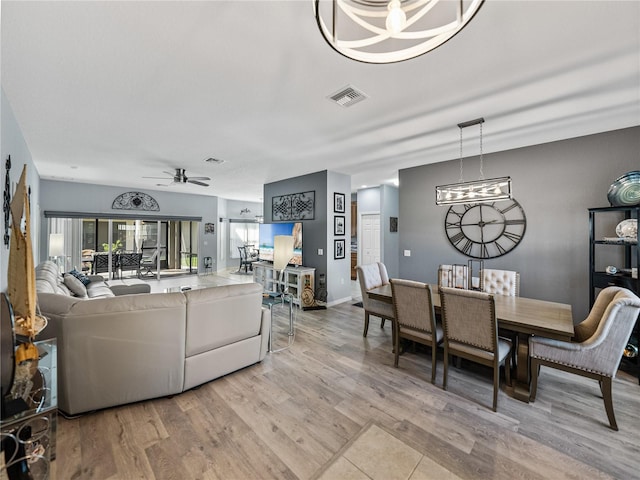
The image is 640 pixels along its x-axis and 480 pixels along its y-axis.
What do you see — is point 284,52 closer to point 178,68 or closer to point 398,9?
point 178,68

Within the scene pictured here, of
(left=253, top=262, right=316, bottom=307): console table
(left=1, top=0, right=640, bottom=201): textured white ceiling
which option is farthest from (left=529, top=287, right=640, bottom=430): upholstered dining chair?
(left=253, top=262, right=316, bottom=307): console table

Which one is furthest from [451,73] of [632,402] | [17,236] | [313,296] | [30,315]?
[313,296]

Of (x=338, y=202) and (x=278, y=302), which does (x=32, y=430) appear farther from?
(x=338, y=202)

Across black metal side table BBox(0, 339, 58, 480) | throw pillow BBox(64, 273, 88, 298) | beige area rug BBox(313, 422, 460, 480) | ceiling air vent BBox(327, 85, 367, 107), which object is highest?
ceiling air vent BBox(327, 85, 367, 107)

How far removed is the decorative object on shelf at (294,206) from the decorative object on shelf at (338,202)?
441 mm

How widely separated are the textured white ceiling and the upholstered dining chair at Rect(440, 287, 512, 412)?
1763mm

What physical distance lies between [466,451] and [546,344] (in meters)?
1.17

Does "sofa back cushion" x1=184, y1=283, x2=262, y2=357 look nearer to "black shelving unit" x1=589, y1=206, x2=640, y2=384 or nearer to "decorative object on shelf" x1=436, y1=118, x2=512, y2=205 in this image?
"decorative object on shelf" x1=436, y1=118, x2=512, y2=205

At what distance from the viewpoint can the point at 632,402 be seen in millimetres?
Answer: 2309

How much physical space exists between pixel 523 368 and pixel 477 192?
1731 mm

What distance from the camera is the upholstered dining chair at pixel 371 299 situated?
3.54m

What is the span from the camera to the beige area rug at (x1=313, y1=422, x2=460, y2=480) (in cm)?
160

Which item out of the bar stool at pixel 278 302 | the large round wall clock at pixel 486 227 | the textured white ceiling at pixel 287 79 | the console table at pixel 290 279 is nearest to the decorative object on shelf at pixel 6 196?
the textured white ceiling at pixel 287 79

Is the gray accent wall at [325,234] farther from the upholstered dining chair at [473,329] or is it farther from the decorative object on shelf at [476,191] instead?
the upholstered dining chair at [473,329]
